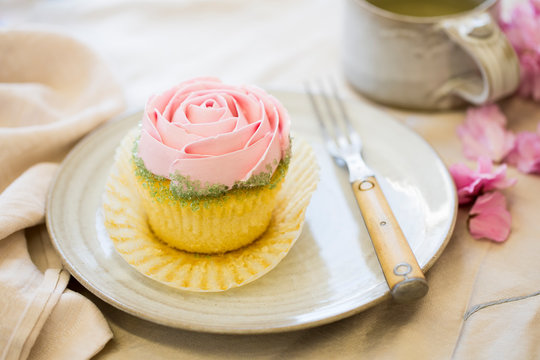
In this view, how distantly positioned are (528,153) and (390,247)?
467 mm

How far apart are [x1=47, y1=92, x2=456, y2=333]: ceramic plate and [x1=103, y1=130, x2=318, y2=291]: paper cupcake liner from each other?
0.6 inches

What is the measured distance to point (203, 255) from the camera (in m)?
0.84

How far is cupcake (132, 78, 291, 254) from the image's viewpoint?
0.74 metres

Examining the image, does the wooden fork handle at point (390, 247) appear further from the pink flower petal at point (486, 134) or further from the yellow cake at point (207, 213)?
the pink flower petal at point (486, 134)

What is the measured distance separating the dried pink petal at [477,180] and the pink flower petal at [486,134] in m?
0.11

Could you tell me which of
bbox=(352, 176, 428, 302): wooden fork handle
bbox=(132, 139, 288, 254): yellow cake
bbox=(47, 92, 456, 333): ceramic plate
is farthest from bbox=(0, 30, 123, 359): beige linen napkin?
bbox=(352, 176, 428, 302): wooden fork handle

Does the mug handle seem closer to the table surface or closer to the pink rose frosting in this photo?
the table surface

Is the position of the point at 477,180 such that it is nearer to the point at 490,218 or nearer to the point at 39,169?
the point at 490,218

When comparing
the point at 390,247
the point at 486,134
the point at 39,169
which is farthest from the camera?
the point at 486,134

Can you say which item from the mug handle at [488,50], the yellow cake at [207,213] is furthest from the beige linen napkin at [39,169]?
the mug handle at [488,50]

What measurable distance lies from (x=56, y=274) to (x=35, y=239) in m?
0.13

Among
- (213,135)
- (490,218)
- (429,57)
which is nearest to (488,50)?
(429,57)

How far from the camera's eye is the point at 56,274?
2.55 feet

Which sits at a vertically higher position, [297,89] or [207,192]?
[207,192]
